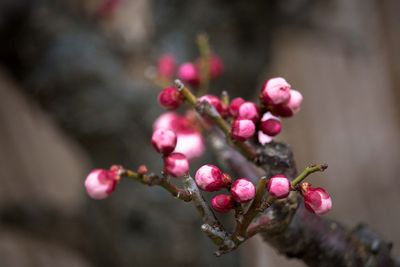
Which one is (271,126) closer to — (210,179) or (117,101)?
(210,179)

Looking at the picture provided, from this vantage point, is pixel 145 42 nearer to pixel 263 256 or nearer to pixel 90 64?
pixel 90 64

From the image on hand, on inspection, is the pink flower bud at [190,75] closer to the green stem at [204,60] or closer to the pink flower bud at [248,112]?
the green stem at [204,60]

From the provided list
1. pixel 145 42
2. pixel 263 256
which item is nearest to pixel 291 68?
pixel 263 256

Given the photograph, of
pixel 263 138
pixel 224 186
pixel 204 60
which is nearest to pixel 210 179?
pixel 224 186

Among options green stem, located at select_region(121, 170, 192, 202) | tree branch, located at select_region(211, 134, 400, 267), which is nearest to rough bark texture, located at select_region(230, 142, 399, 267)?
tree branch, located at select_region(211, 134, 400, 267)

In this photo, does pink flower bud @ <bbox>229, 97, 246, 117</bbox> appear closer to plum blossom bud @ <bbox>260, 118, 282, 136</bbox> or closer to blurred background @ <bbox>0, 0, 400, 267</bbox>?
plum blossom bud @ <bbox>260, 118, 282, 136</bbox>

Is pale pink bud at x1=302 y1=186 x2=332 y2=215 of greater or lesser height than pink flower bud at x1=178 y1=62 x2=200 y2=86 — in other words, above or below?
below

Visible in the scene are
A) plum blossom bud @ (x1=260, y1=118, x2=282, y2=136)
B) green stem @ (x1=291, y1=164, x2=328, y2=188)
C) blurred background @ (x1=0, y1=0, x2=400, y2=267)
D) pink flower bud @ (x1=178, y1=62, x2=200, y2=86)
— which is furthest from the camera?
blurred background @ (x1=0, y1=0, x2=400, y2=267)
